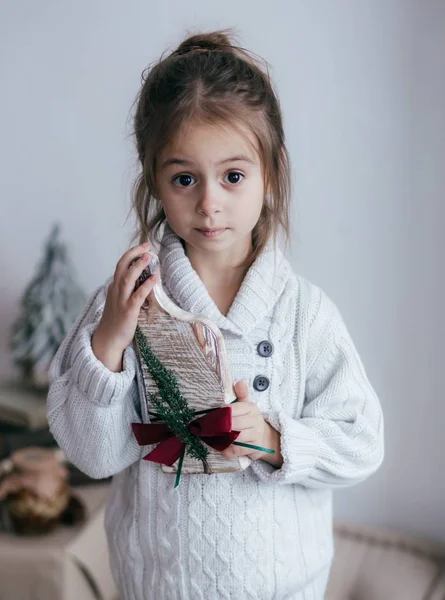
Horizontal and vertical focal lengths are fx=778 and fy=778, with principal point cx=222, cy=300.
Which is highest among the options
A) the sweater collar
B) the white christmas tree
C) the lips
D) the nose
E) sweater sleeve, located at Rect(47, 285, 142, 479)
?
the nose

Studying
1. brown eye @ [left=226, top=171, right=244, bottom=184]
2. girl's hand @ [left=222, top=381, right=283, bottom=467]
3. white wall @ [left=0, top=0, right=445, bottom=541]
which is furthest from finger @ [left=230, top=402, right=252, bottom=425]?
white wall @ [left=0, top=0, right=445, bottom=541]

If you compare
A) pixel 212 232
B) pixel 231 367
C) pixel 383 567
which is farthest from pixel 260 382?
pixel 383 567

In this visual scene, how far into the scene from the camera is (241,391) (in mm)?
833

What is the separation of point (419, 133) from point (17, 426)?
96 cm

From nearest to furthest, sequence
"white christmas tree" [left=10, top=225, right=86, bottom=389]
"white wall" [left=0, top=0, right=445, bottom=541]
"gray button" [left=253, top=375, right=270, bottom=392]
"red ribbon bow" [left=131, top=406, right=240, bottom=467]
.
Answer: "red ribbon bow" [left=131, top=406, right=240, bottom=467] → "gray button" [left=253, top=375, right=270, bottom=392] → "white wall" [left=0, top=0, right=445, bottom=541] → "white christmas tree" [left=10, top=225, right=86, bottom=389]

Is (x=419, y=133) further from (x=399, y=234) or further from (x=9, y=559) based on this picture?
(x=9, y=559)

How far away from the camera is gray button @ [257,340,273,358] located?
90cm

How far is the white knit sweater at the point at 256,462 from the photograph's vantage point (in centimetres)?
88

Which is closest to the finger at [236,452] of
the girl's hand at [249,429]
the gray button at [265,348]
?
the girl's hand at [249,429]

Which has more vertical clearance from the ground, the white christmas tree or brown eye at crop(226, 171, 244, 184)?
brown eye at crop(226, 171, 244, 184)

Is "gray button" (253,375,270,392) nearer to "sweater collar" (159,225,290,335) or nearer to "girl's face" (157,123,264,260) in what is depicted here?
"sweater collar" (159,225,290,335)

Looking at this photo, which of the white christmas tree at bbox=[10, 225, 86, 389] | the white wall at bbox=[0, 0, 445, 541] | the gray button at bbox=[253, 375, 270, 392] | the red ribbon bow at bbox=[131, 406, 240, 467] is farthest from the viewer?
the white christmas tree at bbox=[10, 225, 86, 389]

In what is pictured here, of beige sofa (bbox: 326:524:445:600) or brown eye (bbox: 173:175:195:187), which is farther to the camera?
beige sofa (bbox: 326:524:445:600)

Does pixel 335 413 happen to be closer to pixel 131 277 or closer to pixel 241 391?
pixel 241 391
